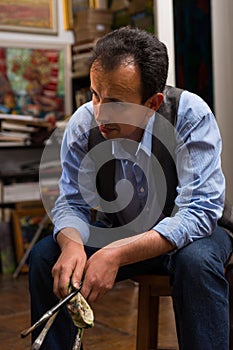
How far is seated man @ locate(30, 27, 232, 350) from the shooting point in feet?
4.25

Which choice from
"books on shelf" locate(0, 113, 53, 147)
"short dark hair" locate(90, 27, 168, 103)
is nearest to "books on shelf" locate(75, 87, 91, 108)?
"books on shelf" locate(0, 113, 53, 147)

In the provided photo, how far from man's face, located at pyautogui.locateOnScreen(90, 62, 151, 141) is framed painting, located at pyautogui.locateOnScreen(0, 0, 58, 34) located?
8.73 ft

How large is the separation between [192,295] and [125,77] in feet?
1.66

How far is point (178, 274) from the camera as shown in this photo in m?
1.31

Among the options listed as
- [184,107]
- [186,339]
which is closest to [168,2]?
[184,107]

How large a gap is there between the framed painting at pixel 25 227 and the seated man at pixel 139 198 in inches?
80.3

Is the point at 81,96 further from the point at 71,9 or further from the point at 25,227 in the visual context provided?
the point at 25,227

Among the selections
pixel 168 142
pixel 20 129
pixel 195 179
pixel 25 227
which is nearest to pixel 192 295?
pixel 195 179

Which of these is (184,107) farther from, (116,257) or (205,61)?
(205,61)

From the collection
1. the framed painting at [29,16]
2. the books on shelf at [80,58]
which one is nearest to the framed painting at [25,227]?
the books on shelf at [80,58]

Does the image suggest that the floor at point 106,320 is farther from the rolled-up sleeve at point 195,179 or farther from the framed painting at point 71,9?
the framed painting at point 71,9

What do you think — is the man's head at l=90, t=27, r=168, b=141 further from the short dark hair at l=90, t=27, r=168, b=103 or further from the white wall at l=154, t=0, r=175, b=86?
the white wall at l=154, t=0, r=175, b=86

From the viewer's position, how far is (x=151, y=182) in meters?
1.51

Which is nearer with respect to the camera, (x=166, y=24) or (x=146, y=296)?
(x=146, y=296)
